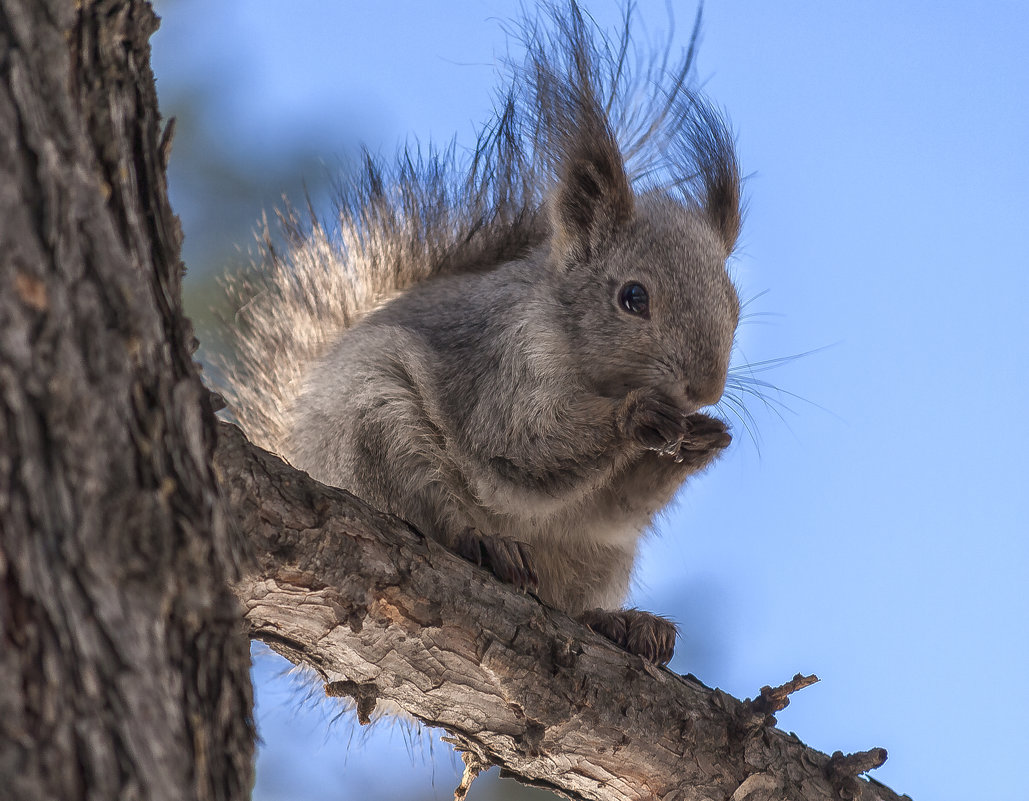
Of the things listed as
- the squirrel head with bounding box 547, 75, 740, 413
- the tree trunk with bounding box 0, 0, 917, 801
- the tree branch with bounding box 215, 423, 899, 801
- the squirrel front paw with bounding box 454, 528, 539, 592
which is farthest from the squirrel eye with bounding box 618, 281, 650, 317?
the tree trunk with bounding box 0, 0, 917, 801

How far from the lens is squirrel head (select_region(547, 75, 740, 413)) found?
3.03 m

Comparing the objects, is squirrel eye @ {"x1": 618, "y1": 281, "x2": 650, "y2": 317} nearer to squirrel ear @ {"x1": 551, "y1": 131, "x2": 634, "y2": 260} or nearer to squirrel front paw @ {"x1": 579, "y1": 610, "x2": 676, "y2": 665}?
squirrel ear @ {"x1": 551, "y1": 131, "x2": 634, "y2": 260}

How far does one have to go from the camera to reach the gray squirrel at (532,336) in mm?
2959

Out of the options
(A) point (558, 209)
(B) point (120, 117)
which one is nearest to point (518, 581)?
(A) point (558, 209)

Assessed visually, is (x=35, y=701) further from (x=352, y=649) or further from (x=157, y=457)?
(x=352, y=649)

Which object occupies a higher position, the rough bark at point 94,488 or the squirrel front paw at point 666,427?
the squirrel front paw at point 666,427

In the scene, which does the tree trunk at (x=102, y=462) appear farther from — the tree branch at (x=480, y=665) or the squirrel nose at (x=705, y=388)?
the squirrel nose at (x=705, y=388)

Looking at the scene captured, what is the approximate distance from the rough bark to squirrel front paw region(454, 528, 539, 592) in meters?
1.31

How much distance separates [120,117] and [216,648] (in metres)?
0.76

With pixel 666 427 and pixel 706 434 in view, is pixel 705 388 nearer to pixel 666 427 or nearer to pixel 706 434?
pixel 706 434

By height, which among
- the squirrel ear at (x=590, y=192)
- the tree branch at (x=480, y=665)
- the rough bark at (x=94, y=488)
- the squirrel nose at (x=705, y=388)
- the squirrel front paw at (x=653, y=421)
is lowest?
the rough bark at (x=94, y=488)

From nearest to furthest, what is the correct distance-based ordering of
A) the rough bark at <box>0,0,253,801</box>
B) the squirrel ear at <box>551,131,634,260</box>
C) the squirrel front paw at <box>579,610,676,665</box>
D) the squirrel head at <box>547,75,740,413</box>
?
the rough bark at <box>0,0,253,801</box> < the squirrel front paw at <box>579,610,676,665</box> < the squirrel head at <box>547,75,740,413</box> < the squirrel ear at <box>551,131,634,260</box>

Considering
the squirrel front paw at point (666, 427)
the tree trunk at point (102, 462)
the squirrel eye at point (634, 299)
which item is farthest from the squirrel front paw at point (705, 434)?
the tree trunk at point (102, 462)

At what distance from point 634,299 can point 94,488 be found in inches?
86.6
